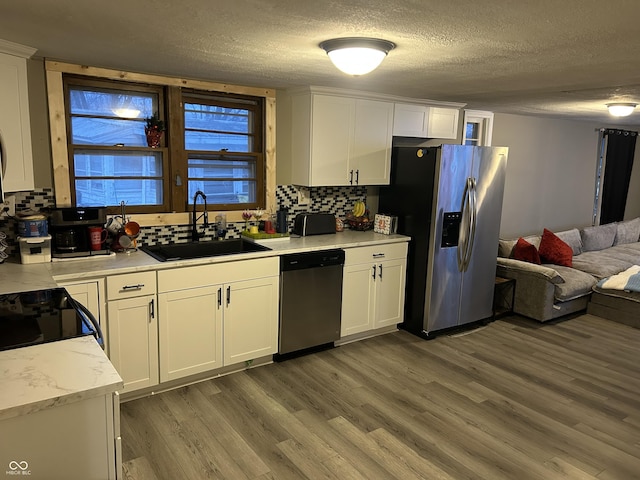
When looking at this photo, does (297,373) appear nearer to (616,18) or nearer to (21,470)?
(21,470)

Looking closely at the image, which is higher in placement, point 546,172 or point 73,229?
point 546,172

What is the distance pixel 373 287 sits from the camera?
13.6 feet

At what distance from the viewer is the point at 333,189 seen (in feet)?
14.9

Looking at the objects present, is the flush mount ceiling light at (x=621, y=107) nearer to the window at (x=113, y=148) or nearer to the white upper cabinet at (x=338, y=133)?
the white upper cabinet at (x=338, y=133)

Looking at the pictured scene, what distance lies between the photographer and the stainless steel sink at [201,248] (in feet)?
11.4

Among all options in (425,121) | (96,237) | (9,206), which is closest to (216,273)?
(96,237)

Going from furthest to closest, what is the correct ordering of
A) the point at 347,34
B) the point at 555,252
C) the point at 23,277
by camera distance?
1. the point at 555,252
2. the point at 23,277
3. the point at 347,34

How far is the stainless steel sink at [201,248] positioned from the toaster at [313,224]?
1.73ft

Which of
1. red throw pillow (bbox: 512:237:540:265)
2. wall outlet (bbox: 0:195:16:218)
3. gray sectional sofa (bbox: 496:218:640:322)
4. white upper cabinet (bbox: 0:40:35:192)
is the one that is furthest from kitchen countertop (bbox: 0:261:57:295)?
red throw pillow (bbox: 512:237:540:265)

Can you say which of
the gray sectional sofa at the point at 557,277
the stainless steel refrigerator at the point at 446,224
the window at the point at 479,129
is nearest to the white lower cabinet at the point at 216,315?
the stainless steel refrigerator at the point at 446,224

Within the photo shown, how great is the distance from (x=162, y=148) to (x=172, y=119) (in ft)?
0.76

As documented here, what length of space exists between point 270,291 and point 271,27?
1953mm

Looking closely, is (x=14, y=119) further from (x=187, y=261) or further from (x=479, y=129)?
(x=479, y=129)

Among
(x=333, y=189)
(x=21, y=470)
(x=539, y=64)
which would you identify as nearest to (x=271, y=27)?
(x=539, y=64)
